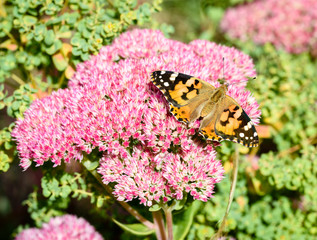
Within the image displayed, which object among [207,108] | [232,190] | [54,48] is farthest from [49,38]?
[232,190]

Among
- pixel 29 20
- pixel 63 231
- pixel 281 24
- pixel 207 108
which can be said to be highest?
pixel 281 24

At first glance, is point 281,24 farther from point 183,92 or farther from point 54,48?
point 54,48

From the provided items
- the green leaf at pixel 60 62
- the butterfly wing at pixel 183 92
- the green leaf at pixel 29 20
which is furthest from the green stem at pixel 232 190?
the green leaf at pixel 29 20

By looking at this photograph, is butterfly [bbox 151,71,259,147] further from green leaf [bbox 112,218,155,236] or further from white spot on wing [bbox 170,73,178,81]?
green leaf [bbox 112,218,155,236]

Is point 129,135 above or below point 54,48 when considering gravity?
below

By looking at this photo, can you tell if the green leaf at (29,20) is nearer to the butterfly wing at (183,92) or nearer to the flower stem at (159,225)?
the butterfly wing at (183,92)
